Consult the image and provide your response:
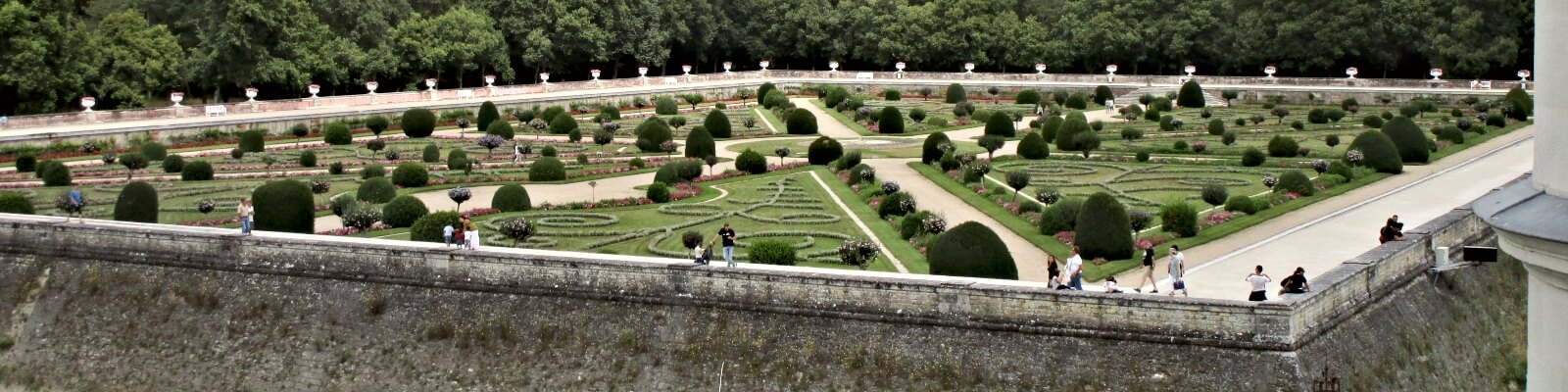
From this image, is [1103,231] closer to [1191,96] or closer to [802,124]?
[802,124]

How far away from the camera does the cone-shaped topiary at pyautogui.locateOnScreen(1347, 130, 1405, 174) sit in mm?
38031

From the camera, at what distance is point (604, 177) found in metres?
40.3

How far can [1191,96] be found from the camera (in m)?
61.4

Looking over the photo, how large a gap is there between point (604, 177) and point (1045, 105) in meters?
25.9

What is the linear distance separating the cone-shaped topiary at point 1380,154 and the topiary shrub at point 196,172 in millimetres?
27741

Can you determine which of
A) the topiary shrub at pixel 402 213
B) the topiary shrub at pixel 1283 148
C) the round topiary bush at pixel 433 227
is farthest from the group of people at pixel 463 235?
the topiary shrub at pixel 1283 148

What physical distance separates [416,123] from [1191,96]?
2871 centimetres

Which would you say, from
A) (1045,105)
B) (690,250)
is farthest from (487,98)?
(690,250)

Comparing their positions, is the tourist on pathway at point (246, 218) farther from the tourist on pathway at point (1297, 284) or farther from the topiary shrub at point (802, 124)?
the topiary shrub at point (802, 124)

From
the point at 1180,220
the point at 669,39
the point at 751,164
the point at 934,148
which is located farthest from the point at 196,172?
the point at 669,39

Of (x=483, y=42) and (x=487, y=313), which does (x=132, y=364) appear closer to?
(x=487, y=313)

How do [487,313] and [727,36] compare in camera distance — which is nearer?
[487,313]

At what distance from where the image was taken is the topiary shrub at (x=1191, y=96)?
61400 mm

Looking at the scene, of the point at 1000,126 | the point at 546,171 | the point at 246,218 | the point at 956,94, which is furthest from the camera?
the point at 956,94
